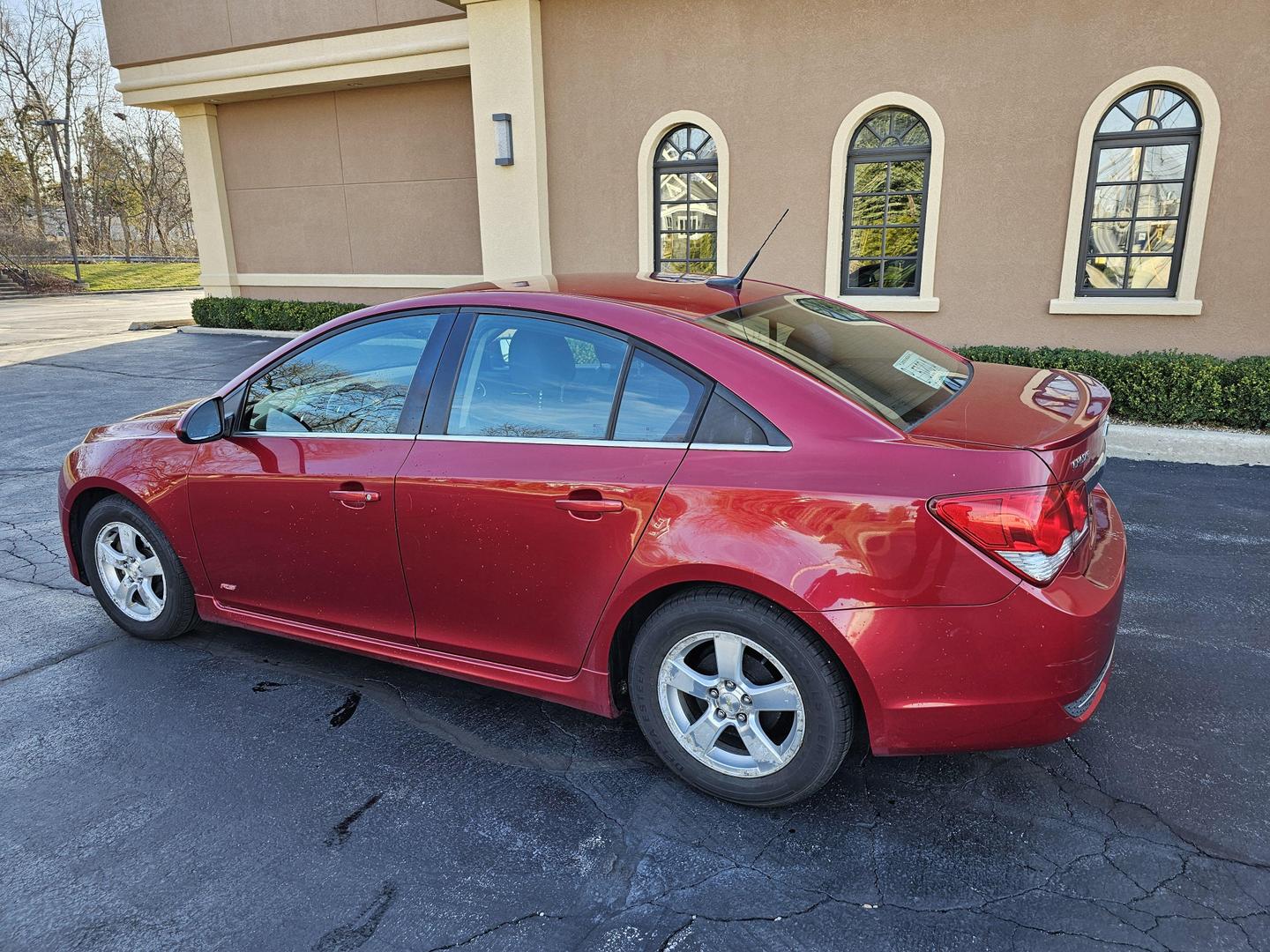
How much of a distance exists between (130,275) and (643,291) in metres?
43.0

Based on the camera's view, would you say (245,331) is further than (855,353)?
Yes

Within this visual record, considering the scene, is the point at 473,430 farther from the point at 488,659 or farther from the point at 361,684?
the point at 361,684

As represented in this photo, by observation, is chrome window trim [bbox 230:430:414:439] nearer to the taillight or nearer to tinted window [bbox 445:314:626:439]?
tinted window [bbox 445:314:626:439]

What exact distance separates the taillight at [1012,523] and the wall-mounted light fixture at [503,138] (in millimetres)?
9306

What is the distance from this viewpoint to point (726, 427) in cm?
261

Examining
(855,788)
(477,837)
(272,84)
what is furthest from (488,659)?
(272,84)

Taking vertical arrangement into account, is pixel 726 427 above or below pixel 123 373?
above

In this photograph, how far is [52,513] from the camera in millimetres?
5895

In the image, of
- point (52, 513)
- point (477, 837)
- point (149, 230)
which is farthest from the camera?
point (149, 230)

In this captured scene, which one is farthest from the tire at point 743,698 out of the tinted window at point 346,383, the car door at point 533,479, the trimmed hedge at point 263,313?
the trimmed hedge at point 263,313

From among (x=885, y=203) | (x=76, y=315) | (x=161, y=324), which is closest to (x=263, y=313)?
(x=161, y=324)

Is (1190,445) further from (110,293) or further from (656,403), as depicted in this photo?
(110,293)

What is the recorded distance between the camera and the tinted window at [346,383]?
319 centimetres

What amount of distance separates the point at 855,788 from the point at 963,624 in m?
0.84
